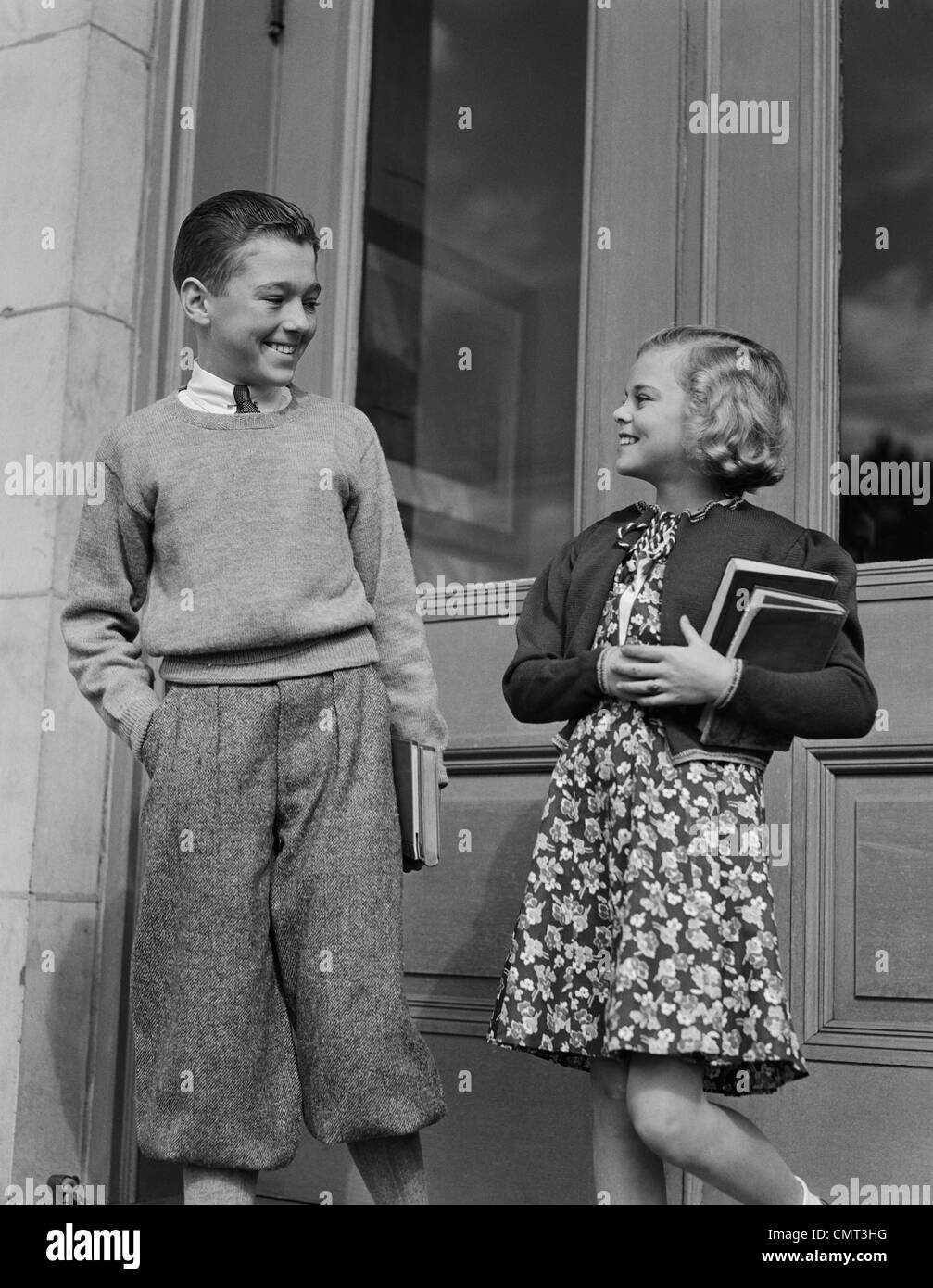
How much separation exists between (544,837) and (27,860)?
4.44 feet

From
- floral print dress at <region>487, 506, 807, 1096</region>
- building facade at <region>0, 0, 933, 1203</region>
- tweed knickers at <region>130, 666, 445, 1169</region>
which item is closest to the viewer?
floral print dress at <region>487, 506, 807, 1096</region>

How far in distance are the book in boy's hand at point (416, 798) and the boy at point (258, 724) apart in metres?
0.03

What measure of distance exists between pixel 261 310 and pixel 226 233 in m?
0.15

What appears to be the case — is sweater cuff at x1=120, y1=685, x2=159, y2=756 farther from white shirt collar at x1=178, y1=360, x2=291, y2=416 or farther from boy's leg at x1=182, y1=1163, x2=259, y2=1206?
boy's leg at x1=182, y1=1163, x2=259, y2=1206

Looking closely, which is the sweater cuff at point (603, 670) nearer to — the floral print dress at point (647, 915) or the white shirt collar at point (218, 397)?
the floral print dress at point (647, 915)

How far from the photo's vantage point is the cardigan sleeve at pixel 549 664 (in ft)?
8.00

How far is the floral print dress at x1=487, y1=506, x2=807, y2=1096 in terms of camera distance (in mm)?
2234

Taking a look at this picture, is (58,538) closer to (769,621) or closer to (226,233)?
(226,233)

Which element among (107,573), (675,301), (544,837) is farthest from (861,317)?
(107,573)

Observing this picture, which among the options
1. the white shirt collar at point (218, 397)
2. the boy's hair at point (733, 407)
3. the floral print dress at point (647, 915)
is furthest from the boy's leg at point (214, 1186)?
the boy's hair at point (733, 407)

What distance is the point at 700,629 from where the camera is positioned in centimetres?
240

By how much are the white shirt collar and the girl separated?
55 centimetres

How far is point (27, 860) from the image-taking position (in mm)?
3316

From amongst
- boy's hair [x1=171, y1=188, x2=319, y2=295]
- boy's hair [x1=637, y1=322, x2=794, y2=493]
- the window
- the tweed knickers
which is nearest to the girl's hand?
boy's hair [x1=637, y1=322, x2=794, y2=493]
